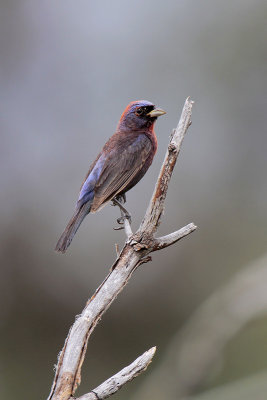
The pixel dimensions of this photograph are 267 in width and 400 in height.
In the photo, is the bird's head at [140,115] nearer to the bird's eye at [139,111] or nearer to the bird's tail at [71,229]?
the bird's eye at [139,111]

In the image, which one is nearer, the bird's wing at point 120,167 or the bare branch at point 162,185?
the bare branch at point 162,185

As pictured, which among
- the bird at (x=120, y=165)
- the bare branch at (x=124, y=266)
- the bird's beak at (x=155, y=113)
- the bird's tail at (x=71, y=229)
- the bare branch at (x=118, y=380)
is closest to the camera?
the bare branch at (x=118, y=380)

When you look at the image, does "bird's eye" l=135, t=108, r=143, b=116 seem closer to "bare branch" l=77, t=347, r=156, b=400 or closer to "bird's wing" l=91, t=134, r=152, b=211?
"bird's wing" l=91, t=134, r=152, b=211

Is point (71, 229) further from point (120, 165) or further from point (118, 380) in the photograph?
point (118, 380)

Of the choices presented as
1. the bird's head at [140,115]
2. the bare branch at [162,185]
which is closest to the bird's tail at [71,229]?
the bare branch at [162,185]

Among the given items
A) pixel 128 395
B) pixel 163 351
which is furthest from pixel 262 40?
pixel 128 395

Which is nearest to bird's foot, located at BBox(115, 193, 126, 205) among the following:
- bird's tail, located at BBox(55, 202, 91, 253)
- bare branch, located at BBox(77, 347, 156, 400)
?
bird's tail, located at BBox(55, 202, 91, 253)
